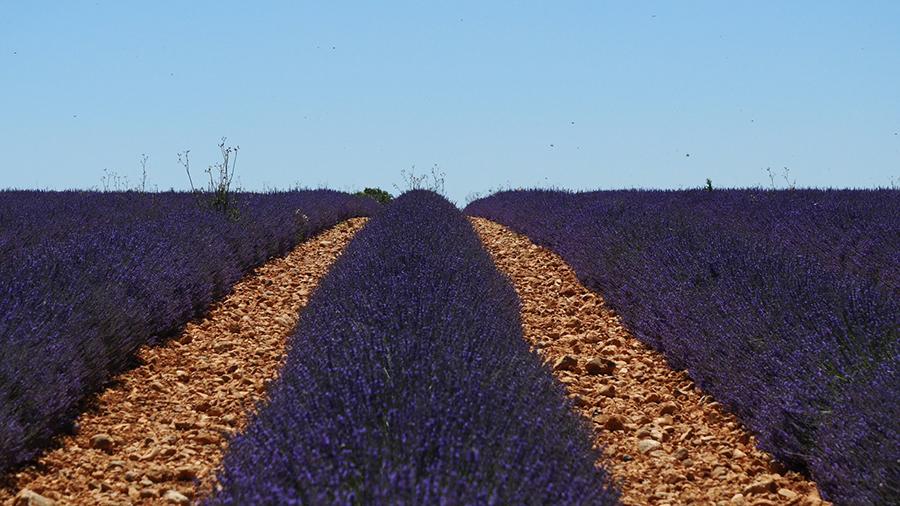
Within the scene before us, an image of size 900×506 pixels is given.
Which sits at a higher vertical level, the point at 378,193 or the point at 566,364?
the point at 378,193

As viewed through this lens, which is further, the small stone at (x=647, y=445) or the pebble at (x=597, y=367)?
the pebble at (x=597, y=367)

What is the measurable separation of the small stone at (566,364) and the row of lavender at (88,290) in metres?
2.36

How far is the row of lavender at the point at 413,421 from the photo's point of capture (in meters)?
2.06

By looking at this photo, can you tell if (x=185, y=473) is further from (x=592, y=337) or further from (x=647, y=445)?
(x=592, y=337)

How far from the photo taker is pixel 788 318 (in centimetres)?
421

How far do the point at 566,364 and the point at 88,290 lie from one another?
8.70ft

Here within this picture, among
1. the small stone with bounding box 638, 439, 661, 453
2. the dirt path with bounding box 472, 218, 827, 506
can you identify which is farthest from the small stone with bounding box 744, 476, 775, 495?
the small stone with bounding box 638, 439, 661, 453

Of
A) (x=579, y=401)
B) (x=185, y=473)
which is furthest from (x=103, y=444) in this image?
(x=579, y=401)


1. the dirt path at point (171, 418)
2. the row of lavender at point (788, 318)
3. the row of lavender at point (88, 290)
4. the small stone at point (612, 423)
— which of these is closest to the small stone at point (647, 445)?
the small stone at point (612, 423)

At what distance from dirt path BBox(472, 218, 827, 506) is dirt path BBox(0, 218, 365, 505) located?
1.53 meters

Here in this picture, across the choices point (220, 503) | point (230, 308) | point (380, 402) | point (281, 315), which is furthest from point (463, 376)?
point (230, 308)

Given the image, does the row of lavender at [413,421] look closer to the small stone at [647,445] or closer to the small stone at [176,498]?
the small stone at [176,498]

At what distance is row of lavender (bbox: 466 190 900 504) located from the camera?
3088mm

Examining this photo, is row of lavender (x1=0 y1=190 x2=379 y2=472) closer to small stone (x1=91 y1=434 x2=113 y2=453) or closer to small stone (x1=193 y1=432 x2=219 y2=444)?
small stone (x1=91 y1=434 x2=113 y2=453)
